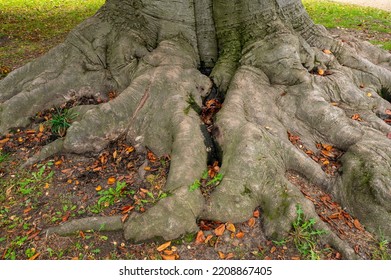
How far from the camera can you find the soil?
3.15 metres

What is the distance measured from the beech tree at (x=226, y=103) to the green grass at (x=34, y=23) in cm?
391

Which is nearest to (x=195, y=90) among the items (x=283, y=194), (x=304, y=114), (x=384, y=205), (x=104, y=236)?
(x=304, y=114)

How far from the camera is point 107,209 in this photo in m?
3.61

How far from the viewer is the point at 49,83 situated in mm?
4973

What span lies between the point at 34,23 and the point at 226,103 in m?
10.6

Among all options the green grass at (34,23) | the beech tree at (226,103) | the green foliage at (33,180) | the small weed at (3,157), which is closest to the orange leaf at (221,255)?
the beech tree at (226,103)

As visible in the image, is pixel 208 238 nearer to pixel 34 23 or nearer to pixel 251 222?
pixel 251 222

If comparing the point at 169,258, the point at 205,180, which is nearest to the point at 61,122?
the point at 205,180

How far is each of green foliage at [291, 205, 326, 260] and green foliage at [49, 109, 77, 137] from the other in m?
3.26

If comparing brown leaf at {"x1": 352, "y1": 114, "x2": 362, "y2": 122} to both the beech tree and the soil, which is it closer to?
the beech tree

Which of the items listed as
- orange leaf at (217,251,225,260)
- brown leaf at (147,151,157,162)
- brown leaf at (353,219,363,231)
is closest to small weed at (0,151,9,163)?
brown leaf at (147,151,157,162)

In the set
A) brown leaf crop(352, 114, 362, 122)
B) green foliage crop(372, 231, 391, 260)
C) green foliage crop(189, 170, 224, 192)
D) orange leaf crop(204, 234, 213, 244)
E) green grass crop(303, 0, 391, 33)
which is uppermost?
brown leaf crop(352, 114, 362, 122)

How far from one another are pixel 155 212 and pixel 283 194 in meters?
1.34

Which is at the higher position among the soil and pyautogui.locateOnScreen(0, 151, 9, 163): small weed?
the soil
